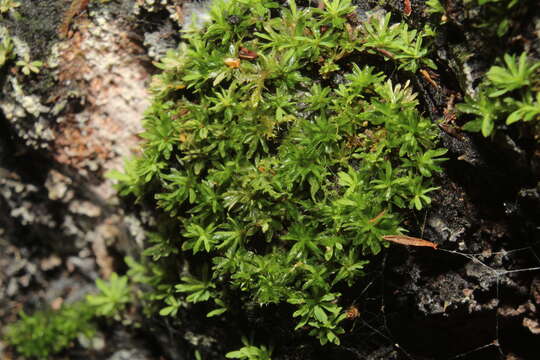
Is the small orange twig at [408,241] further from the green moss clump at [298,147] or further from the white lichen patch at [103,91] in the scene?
the white lichen patch at [103,91]

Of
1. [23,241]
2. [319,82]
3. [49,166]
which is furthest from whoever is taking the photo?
[23,241]

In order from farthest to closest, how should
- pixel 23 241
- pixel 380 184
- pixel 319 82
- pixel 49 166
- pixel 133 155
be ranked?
pixel 23 241
pixel 49 166
pixel 133 155
pixel 319 82
pixel 380 184

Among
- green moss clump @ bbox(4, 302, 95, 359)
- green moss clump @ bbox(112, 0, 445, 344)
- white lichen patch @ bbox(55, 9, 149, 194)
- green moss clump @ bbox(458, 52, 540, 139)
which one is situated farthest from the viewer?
green moss clump @ bbox(4, 302, 95, 359)

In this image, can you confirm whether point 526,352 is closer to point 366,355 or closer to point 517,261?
point 517,261

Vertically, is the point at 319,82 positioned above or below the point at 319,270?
above

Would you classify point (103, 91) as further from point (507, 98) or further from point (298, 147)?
point (507, 98)

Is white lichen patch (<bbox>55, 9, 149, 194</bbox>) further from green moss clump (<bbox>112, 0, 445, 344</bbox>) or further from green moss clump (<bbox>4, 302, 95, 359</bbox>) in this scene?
green moss clump (<bbox>4, 302, 95, 359</bbox>)

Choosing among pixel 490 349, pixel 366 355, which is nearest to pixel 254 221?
pixel 366 355

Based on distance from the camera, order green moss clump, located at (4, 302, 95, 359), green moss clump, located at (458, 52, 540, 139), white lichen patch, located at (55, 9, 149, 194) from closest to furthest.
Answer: green moss clump, located at (458, 52, 540, 139) < white lichen patch, located at (55, 9, 149, 194) < green moss clump, located at (4, 302, 95, 359)

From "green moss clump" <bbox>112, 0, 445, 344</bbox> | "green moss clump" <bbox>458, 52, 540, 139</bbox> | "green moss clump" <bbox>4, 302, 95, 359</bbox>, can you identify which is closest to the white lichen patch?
"green moss clump" <bbox>112, 0, 445, 344</bbox>
